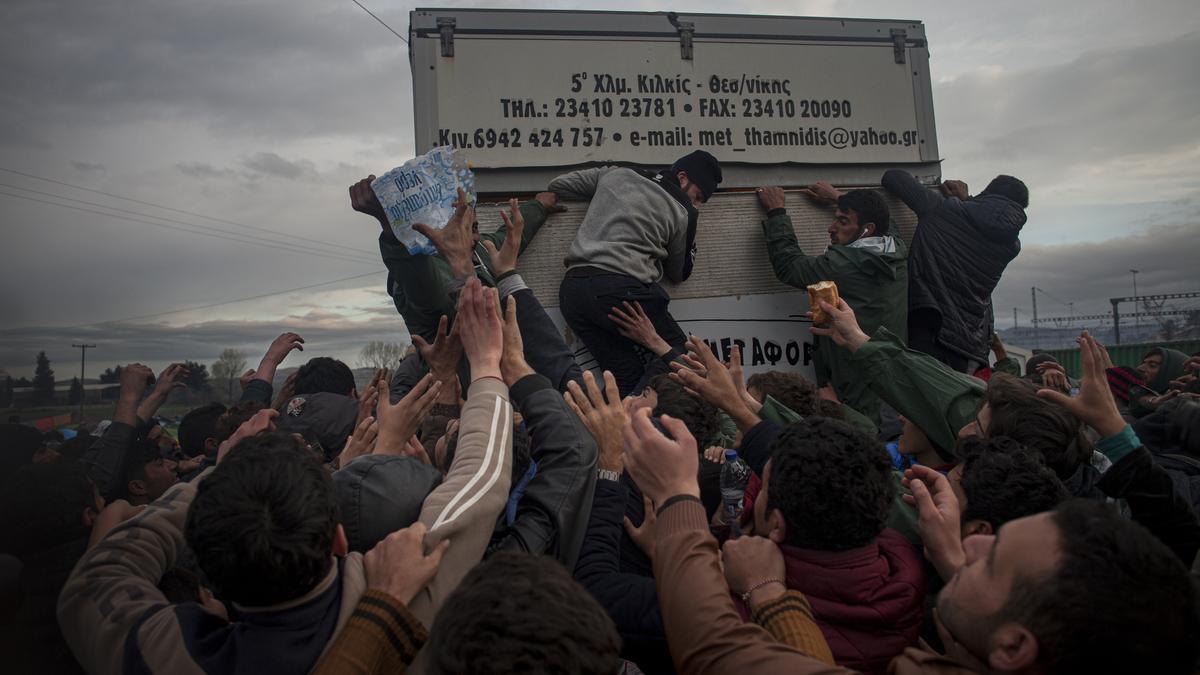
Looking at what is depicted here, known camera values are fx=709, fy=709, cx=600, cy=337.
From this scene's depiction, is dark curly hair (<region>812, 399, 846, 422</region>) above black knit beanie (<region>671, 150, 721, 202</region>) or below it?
below

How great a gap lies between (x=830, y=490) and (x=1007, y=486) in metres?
0.59

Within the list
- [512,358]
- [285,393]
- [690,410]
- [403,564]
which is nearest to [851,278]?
[690,410]

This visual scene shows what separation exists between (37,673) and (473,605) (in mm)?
1375

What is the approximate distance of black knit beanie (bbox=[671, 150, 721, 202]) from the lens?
388cm

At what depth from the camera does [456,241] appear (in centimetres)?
267

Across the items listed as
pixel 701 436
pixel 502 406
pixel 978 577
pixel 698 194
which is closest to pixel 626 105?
pixel 698 194

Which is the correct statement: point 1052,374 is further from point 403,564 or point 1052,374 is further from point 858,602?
point 403,564

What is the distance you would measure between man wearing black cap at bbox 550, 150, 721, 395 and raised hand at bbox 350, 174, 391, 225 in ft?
3.39

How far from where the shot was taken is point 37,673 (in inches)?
66.9

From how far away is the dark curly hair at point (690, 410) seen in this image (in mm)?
2523

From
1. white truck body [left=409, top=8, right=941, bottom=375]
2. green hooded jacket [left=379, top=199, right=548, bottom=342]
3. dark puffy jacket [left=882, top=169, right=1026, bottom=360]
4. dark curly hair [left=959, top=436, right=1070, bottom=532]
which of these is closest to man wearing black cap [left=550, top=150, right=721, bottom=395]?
white truck body [left=409, top=8, right=941, bottom=375]

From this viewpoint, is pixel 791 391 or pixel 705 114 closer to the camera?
pixel 791 391

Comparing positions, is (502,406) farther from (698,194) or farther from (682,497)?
(698,194)

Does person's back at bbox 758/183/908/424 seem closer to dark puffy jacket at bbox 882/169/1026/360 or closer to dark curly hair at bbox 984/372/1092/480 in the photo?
dark puffy jacket at bbox 882/169/1026/360
